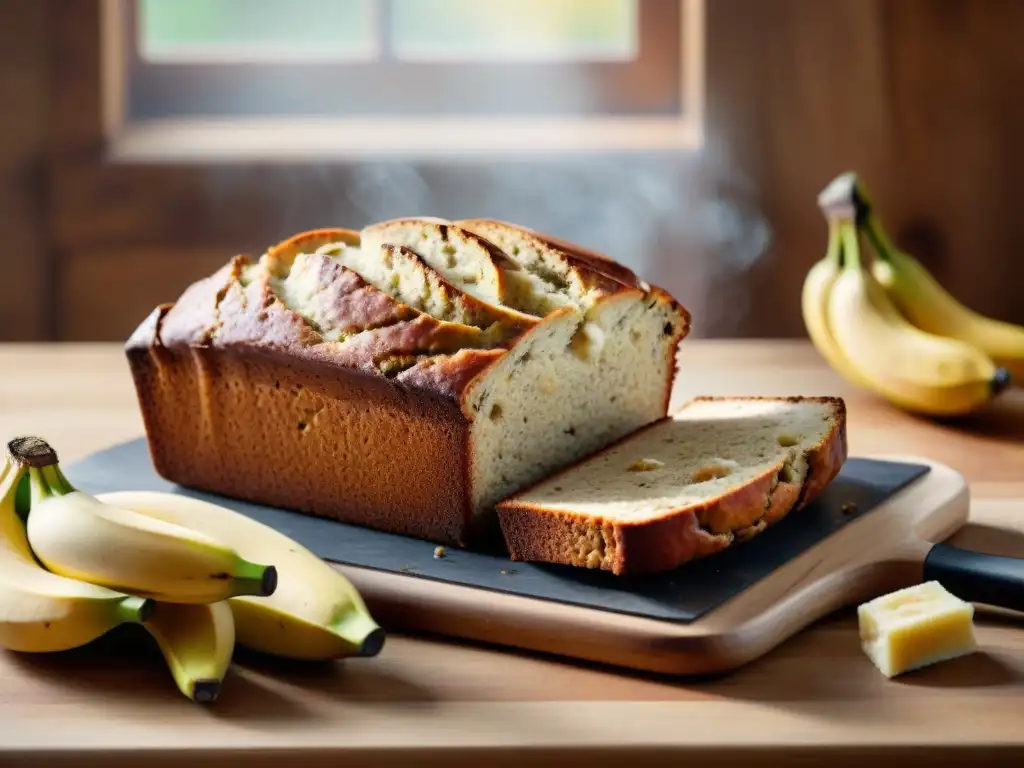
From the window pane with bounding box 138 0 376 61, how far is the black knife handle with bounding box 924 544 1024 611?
2.37 m

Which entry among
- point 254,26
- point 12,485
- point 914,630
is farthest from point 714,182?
point 12,485

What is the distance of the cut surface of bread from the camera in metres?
1.38

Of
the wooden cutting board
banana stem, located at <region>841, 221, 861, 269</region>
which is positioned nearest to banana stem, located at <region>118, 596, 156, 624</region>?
the wooden cutting board

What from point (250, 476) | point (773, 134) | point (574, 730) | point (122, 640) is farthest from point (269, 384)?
point (773, 134)

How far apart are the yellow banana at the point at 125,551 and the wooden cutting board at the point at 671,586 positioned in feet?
0.92

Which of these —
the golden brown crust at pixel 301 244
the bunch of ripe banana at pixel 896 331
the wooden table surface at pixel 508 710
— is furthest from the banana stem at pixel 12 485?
the bunch of ripe banana at pixel 896 331

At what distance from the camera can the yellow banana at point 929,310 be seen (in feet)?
7.95

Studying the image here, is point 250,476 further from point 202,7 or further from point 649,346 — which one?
point 202,7

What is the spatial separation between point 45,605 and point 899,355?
4.84ft

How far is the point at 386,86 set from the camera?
11.1ft

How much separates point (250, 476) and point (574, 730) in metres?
0.72

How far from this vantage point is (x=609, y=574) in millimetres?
1402

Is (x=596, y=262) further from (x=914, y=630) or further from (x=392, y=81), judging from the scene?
(x=392, y=81)

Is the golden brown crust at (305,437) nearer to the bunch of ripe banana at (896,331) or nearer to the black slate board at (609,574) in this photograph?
Answer: the black slate board at (609,574)
